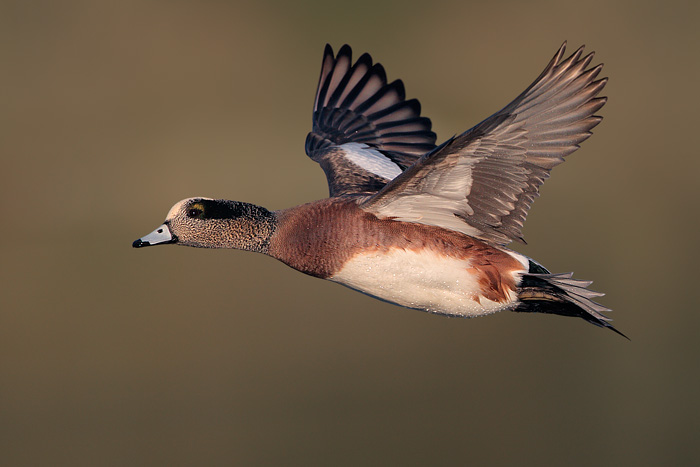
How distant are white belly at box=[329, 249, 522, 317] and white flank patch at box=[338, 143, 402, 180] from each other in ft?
2.79

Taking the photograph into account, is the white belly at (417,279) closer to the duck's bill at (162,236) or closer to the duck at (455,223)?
the duck at (455,223)

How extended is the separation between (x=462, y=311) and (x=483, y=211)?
1.17ft

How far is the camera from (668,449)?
5.72 meters

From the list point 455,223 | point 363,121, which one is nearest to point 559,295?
point 455,223

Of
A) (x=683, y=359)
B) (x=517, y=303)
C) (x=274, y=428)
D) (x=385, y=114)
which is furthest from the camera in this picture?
(x=683, y=359)

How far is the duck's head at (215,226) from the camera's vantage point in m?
2.81

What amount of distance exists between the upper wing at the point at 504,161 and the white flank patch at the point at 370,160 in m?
0.87

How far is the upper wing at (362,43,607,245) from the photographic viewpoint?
2.33 m

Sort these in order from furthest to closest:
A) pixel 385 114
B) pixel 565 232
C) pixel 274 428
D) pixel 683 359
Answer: pixel 565 232 → pixel 683 359 → pixel 274 428 → pixel 385 114

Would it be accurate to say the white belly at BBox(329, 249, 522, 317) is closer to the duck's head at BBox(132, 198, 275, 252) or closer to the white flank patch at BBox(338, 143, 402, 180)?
the duck's head at BBox(132, 198, 275, 252)

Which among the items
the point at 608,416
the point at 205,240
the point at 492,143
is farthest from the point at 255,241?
the point at 608,416

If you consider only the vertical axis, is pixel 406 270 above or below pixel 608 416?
above

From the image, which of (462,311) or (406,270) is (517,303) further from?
(406,270)

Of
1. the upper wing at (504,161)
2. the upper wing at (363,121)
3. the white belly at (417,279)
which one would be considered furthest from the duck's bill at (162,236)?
the upper wing at (363,121)
